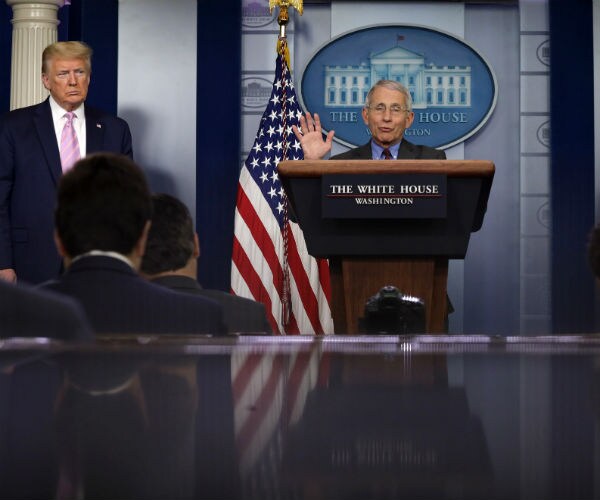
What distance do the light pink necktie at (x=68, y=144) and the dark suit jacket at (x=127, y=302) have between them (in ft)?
11.0

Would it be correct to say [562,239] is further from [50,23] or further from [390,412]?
[390,412]

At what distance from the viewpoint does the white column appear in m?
5.42

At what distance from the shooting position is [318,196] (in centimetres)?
293

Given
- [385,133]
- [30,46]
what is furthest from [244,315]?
[30,46]

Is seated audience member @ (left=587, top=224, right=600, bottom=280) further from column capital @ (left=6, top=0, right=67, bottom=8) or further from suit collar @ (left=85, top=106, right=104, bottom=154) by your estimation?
column capital @ (left=6, top=0, right=67, bottom=8)

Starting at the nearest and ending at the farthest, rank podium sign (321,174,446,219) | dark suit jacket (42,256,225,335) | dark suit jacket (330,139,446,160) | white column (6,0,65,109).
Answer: dark suit jacket (42,256,225,335)
podium sign (321,174,446,219)
dark suit jacket (330,139,446,160)
white column (6,0,65,109)

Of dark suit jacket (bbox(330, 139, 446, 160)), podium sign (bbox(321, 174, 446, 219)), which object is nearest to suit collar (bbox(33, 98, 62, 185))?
dark suit jacket (bbox(330, 139, 446, 160))

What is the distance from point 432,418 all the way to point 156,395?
6.0 inches

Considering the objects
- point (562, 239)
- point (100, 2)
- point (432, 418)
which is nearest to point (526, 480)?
point (432, 418)

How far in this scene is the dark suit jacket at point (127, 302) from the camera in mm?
1154

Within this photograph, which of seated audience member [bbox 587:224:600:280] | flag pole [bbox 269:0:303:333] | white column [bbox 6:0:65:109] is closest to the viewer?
seated audience member [bbox 587:224:600:280]

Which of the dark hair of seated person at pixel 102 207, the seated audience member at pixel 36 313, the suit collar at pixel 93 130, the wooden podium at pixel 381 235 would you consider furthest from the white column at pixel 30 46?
the seated audience member at pixel 36 313

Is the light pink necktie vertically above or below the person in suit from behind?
above

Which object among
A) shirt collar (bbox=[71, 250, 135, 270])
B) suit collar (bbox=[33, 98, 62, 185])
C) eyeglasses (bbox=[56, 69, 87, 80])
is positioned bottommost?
shirt collar (bbox=[71, 250, 135, 270])
